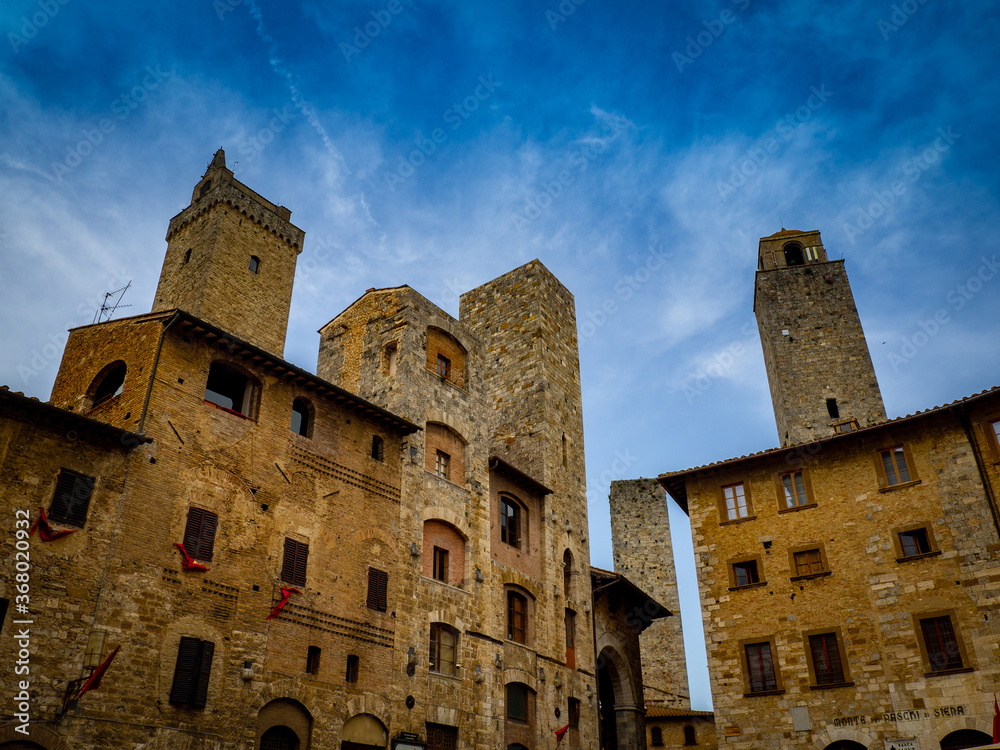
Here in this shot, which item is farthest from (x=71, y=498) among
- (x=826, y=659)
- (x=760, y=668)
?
(x=826, y=659)

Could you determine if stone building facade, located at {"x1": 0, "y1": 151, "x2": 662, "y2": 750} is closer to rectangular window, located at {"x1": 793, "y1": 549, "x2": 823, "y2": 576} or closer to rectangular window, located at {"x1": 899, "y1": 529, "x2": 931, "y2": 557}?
rectangular window, located at {"x1": 793, "y1": 549, "x2": 823, "y2": 576}

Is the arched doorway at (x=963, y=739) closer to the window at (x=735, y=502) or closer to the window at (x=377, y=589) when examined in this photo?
the window at (x=735, y=502)

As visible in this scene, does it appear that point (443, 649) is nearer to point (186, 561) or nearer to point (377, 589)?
point (377, 589)

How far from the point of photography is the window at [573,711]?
25.8 meters

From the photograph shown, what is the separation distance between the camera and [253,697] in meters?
16.4

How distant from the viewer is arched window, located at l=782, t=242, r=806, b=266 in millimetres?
43994

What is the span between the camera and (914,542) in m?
22.2

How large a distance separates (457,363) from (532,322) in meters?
6.66

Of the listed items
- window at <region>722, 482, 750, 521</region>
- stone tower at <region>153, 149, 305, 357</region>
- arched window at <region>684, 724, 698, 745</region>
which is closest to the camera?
window at <region>722, 482, 750, 521</region>

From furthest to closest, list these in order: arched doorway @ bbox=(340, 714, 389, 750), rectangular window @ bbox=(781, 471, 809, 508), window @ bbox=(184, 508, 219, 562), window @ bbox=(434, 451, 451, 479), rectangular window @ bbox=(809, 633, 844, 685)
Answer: rectangular window @ bbox=(781, 471, 809, 508) < window @ bbox=(434, 451, 451, 479) < rectangular window @ bbox=(809, 633, 844, 685) < arched doorway @ bbox=(340, 714, 389, 750) < window @ bbox=(184, 508, 219, 562)

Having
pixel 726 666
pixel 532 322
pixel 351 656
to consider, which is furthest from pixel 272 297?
pixel 726 666

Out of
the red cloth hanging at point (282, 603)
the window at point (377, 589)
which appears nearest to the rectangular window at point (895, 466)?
the window at point (377, 589)

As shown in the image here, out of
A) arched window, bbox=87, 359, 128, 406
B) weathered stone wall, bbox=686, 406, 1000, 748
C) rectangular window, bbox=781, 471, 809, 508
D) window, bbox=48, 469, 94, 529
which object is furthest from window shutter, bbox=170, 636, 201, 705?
rectangular window, bbox=781, 471, 809, 508

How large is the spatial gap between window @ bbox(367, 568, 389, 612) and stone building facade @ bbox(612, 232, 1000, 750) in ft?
35.3
